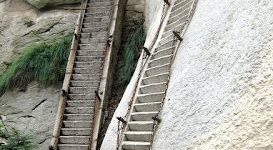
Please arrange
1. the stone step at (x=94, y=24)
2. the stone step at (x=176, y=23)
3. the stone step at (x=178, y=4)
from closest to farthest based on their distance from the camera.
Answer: the stone step at (x=176, y=23) → the stone step at (x=178, y=4) → the stone step at (x=94, y=24)

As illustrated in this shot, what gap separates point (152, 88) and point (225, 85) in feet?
9.90

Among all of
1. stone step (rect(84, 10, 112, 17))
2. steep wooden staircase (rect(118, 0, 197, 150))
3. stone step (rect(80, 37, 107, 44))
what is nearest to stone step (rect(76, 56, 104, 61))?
→ stone step (rect(80, 37, 107, 44))

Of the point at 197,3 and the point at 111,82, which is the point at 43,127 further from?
the point at 197,3

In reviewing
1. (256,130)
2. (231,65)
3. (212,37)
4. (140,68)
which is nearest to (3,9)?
(140,68)

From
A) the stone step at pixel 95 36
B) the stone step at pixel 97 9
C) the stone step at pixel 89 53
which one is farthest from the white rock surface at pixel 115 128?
the stone step at pixel 97 9

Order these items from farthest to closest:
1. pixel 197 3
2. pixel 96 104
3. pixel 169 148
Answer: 1. pixel 96 104
2. pixel 197 3
3. pixel 169 148

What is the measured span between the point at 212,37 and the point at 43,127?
7.22m

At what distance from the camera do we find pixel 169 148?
6078 mm

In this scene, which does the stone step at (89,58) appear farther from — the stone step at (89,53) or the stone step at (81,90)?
the stone step at (81,90)

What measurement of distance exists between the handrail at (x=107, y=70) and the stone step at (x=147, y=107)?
2.12 meters

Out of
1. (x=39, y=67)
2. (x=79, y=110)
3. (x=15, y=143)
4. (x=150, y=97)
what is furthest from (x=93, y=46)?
(x=150, y=97)

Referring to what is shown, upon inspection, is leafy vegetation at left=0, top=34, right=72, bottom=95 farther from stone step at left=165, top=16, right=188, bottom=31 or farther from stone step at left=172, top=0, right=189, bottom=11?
stone step at left=165, top=16, right=188, bottom=31

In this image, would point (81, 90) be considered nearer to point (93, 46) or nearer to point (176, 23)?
point (93, 46)

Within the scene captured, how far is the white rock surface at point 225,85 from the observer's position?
461cm
